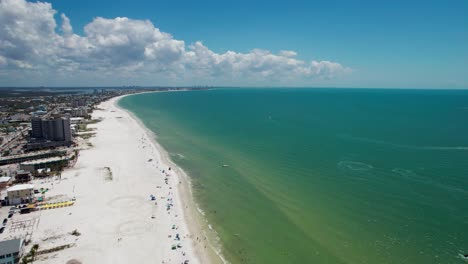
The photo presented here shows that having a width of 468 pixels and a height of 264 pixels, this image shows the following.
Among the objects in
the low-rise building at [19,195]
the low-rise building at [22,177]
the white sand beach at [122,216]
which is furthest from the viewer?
the low-rise building at [22,177]

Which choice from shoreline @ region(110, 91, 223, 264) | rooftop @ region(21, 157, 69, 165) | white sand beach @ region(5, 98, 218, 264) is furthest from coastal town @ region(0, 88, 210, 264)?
shoreline @ region(110, 91, 223, 264)

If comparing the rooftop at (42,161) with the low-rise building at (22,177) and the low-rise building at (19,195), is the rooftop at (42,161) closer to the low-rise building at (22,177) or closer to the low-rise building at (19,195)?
the low-rise building at (22,177)

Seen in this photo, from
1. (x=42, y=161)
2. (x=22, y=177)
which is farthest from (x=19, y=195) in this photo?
(x=42, y=161)

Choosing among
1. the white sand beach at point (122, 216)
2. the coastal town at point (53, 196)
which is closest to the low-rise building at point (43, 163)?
the coastal town at point (53, 196)

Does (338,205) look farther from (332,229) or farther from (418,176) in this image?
(418,176)

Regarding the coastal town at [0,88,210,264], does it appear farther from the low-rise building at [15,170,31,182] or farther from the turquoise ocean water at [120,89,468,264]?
the turquoise ocean water at [120,89,468,264]

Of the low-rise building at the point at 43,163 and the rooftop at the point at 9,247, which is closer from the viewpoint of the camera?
the rooftop at the point at 9,247
